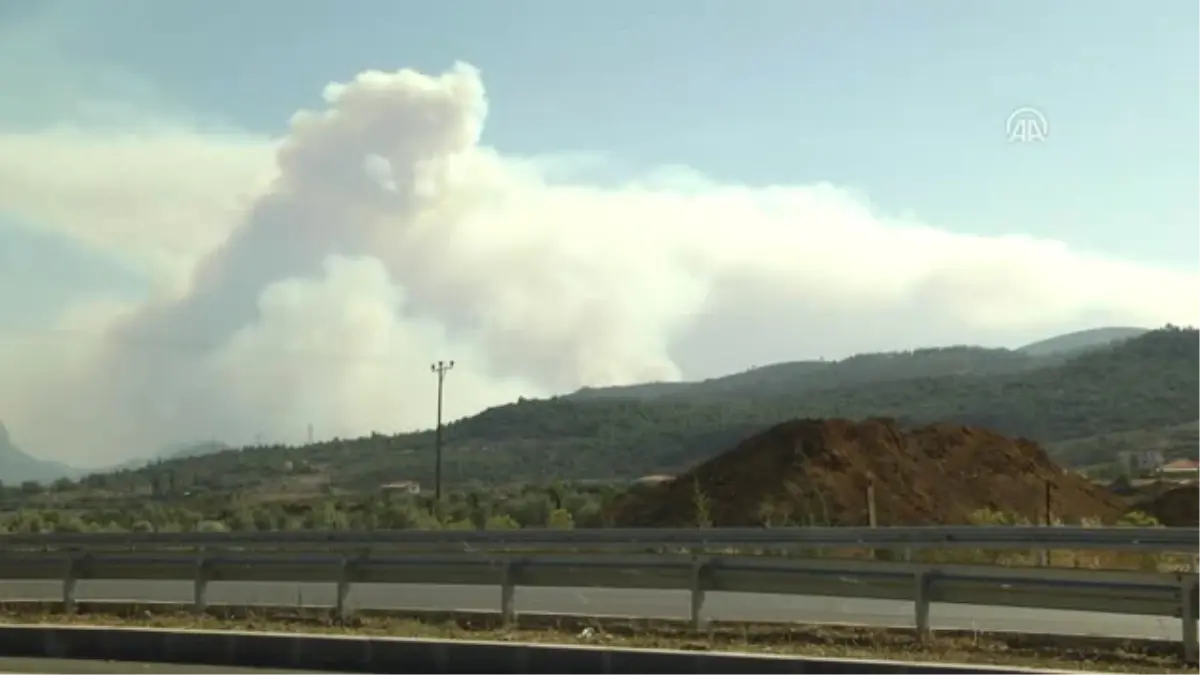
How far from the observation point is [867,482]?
4538 cm

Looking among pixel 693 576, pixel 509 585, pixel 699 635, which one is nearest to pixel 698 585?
pixel 693 576

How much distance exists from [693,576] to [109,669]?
5660 millimetres

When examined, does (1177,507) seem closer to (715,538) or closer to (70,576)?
(715,538)

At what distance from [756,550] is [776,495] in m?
24.1

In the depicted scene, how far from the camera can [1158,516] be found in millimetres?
46375

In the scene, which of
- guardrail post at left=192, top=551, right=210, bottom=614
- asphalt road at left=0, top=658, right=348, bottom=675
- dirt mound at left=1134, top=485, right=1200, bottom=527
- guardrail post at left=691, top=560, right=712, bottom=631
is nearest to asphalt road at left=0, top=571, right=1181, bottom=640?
guardrail post at left=192, top=551, right=210, bottom=614

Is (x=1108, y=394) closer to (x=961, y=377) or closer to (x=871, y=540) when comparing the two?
(x=961, y=377)

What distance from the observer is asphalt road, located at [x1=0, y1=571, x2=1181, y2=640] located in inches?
636

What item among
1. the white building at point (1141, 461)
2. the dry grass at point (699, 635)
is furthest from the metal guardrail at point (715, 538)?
the white building at point (1141, 461)

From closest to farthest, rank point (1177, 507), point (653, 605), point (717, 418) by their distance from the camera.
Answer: point (653, 605) < point (1177, 507) < point (717, 418)

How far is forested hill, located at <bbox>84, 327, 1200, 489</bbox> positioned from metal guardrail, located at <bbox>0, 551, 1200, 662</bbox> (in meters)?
95.8

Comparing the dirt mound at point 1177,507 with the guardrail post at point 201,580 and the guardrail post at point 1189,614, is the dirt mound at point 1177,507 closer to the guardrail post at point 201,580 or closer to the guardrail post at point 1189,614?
the guardrail post at point 201,580

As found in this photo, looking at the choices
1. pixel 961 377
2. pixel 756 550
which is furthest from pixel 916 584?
pixel 961 377

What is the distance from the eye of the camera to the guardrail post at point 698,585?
14703 millimetres
